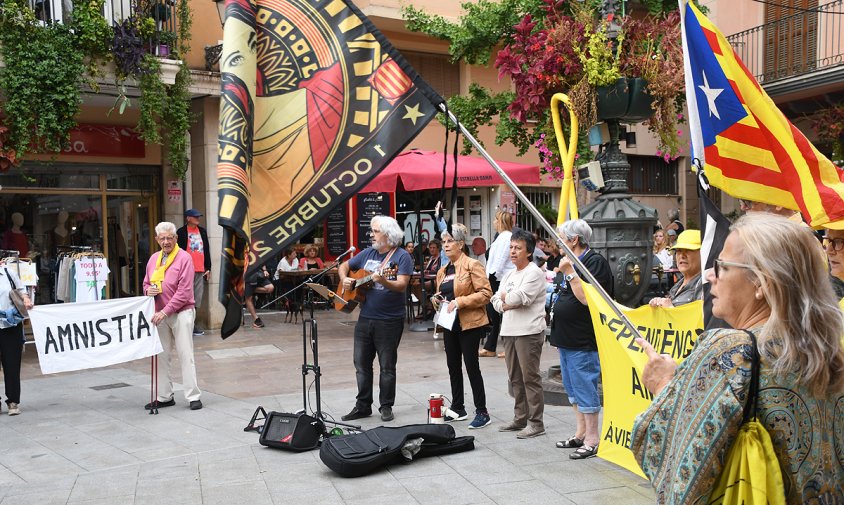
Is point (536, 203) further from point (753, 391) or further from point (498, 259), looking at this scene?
point (753, 391)

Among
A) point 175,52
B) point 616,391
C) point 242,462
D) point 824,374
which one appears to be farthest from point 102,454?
point 175,52

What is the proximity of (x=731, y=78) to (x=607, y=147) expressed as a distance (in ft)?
14.9

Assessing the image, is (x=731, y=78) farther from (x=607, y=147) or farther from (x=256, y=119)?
(x=607, y=147)

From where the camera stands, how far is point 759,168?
4.44 metres

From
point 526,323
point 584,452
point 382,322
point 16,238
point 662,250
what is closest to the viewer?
point 584,452

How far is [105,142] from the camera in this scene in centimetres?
1507

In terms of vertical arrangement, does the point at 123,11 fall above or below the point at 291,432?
above

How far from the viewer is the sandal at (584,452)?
6.43 m

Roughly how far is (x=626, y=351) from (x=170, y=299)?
5.42m

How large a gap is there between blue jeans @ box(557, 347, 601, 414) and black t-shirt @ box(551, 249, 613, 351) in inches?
2.5

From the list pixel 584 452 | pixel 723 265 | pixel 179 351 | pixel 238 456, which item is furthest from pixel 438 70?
pixel 723 265

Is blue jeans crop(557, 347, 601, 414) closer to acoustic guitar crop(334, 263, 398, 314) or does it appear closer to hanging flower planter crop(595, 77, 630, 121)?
acoustic guitar crop(334, 263, 398, 314)

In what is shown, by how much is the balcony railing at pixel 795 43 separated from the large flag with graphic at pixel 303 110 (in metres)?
14.4

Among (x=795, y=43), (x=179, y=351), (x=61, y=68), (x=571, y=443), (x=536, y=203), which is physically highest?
(x=795, y=43)
